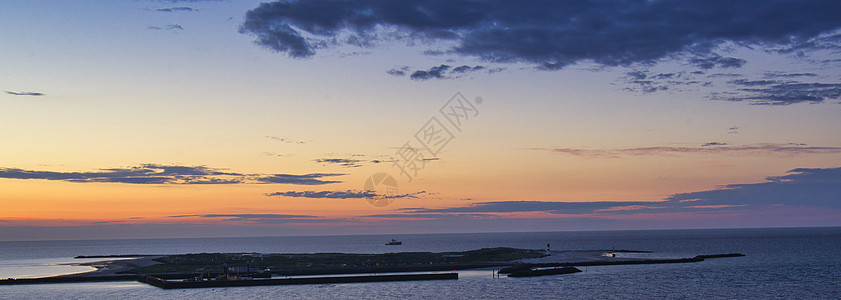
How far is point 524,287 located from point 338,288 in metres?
27.0

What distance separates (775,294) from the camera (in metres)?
94.2

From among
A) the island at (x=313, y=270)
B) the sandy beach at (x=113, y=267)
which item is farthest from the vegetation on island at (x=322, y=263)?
the sandy beach at (x=113, y=267)

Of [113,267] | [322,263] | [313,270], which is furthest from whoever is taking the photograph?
[113,267]

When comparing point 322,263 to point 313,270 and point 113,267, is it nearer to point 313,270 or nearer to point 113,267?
point 313,270

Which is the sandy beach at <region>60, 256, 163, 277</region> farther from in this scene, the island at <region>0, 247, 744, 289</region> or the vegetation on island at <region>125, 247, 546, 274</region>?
the vegetation on island at <region>125, 247, 546, 274</region>

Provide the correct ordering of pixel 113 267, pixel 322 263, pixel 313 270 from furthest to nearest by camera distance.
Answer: pixel 113 267 → pixel 322 263 → pixel 313 270

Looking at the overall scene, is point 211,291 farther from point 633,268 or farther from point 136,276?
point 633,268

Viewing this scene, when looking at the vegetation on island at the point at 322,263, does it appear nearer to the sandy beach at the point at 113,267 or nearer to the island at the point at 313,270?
the island at the point at 313,270

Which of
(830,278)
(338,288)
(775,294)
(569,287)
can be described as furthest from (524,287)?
(830,278)

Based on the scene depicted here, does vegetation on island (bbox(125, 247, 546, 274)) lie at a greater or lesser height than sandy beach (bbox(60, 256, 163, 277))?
greater

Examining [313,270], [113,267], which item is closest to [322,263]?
[313,270]

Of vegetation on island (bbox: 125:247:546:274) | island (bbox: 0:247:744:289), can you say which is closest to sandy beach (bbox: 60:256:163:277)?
island (bbox: 0:247:744:289)

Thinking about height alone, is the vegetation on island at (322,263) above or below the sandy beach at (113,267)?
above

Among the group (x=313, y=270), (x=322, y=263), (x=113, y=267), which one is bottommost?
(x=113, y=267)
